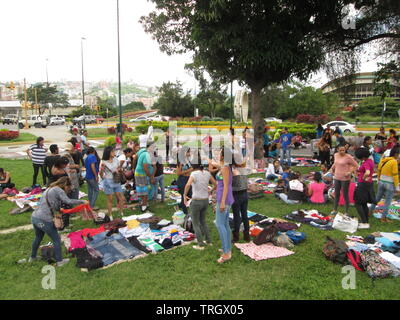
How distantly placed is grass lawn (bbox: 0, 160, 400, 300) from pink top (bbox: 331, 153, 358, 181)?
6.21 feet

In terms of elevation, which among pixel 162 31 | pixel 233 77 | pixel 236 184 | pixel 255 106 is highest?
pixel 162 31

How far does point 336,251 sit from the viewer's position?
4973 mm

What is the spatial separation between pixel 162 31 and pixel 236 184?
36.2ft

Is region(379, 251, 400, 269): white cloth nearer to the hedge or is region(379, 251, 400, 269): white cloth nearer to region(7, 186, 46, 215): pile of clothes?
region(7, 186, 46, 215): pile of clothes

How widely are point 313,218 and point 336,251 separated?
6.34 feet

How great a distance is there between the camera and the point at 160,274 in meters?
4.64

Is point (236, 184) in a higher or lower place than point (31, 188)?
higher

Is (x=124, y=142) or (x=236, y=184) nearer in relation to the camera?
(x=236, y=184)

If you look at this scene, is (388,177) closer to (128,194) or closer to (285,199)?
(285,199)

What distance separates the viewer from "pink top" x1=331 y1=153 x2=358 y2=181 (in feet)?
22.2

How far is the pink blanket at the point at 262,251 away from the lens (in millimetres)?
5148

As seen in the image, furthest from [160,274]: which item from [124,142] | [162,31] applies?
[124,142]

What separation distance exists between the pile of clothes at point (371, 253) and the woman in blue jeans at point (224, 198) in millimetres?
1687
